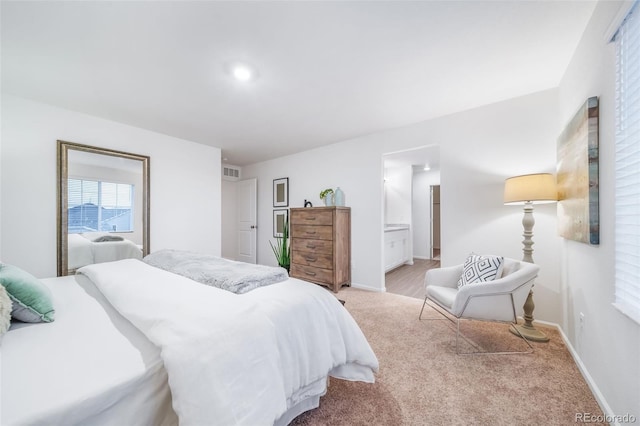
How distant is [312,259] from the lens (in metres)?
3.69

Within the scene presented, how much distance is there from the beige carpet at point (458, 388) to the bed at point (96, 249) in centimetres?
303

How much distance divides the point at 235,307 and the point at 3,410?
65 cm

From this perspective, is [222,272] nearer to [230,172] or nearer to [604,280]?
[604,280]

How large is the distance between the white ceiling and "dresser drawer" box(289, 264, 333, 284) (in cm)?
221

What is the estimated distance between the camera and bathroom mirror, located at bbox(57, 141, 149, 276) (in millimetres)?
2658

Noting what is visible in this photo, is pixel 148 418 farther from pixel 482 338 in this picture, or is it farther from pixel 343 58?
pixel 482 338

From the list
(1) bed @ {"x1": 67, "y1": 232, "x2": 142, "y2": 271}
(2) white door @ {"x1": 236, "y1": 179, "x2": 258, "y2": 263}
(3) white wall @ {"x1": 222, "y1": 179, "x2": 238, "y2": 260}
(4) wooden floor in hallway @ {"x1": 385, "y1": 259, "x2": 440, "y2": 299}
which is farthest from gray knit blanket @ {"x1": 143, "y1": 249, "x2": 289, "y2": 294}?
(3) white wall @ {"x1": 222, "y1": 179, "x2": 238, "y2": 260}

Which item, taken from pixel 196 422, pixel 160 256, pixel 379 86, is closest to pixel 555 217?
pixel 379 86

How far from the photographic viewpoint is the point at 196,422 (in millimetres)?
721

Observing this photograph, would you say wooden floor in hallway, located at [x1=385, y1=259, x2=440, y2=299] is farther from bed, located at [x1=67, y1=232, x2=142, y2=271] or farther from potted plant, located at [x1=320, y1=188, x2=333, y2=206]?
bed, located at [x1=67, y1=232, x2=142, y2=271]

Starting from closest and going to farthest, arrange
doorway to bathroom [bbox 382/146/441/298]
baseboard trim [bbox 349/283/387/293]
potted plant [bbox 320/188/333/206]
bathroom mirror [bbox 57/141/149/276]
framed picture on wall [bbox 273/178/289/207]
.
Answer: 1. bathroom mirror [bbox 57/141/149/276]
2. baseboard trim [bbox 349/283/387/293]
3. potted plant [bbox 320/188/333/206]
4. doorway to bathroom [bbox 382/146/441/298]
5. framed picture on wall [bbox 273/178/289/207]

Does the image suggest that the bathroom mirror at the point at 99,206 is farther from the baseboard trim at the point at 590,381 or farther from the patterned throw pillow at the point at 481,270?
the baseboard trim at the point at 590,381

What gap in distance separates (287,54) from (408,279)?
379 centimetres

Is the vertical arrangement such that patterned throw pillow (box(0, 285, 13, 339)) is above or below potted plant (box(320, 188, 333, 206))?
below
